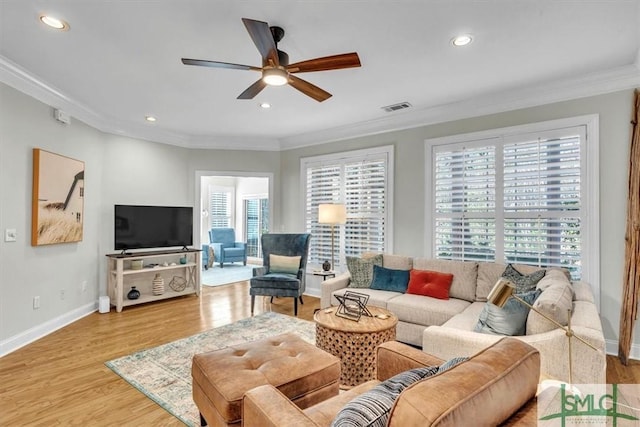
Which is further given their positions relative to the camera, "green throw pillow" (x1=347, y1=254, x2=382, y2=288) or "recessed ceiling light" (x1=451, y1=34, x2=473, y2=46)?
"green throw pillow" (x1=347, y1=254, x2=382, y2=288)

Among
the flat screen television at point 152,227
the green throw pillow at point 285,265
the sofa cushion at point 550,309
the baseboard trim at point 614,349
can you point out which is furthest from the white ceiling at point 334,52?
the baseboard trim at point 614,349

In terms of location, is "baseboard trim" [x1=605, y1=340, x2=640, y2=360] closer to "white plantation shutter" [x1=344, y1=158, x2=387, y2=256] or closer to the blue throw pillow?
the blue throw pillow

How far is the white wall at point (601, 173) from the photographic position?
3211mm

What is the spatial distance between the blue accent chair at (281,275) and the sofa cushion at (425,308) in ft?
4.97

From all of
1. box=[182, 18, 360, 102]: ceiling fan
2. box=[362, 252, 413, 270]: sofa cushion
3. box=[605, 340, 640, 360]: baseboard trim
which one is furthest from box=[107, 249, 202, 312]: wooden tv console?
box=[605, 340, 640, 360]: baseboard trim

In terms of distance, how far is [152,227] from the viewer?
5.21 meters

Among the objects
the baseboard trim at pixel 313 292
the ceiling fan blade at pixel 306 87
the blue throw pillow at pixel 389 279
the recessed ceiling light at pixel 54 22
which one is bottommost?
the baseboard trim at pixel 313 292

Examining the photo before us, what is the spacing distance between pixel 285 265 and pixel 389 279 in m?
1.63

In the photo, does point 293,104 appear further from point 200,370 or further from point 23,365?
point 23,365

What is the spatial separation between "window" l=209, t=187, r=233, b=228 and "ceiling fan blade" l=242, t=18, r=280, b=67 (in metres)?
7.71

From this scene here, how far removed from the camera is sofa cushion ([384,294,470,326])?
3.21 meters

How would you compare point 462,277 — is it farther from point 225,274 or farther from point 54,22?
point 225,274

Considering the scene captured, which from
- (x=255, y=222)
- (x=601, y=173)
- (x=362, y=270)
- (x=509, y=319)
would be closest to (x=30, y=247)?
(x=362, y=270)

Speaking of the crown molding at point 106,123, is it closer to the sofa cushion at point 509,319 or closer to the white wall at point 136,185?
the white wall at point 136,185
